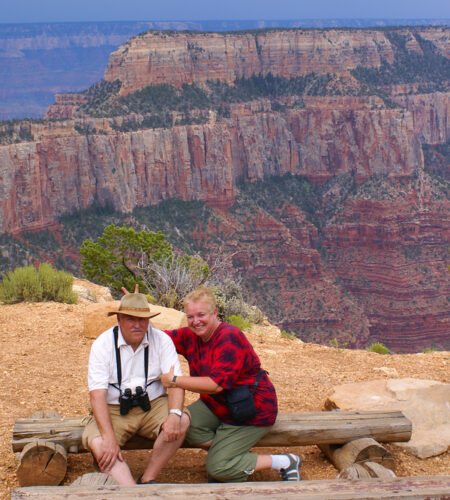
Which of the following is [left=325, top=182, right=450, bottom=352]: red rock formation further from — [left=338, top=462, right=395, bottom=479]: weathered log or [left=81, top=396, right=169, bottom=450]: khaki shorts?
[left=81, top=396, right=169, bottom=450]: khaki shorts

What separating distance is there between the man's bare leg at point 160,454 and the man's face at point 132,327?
0.83 m

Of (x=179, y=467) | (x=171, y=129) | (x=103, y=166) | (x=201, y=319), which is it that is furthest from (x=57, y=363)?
(x=171, y=129)

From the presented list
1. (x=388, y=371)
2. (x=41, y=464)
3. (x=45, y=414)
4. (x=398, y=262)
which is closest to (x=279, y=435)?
(x=41, y=464)

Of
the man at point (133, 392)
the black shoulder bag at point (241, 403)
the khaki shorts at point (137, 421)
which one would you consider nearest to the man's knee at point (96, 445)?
the man at point (133, 392)

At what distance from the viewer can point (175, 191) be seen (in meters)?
70.2

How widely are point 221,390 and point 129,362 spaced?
0.85 m

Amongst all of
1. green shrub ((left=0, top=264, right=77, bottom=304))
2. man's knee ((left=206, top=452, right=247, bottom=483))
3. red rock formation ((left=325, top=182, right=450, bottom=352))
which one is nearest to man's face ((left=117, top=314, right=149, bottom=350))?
man's knee ((left=206, top=452, right=247, bottom=483))

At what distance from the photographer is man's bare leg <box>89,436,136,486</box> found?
6.30m

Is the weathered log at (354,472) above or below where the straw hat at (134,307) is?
below

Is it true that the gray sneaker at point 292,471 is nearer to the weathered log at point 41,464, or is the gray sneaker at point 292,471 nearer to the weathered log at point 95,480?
the weathered log at point 95,480

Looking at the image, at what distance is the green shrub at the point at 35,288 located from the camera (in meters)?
14.0

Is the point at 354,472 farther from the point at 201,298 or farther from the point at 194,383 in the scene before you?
the point at 201,298

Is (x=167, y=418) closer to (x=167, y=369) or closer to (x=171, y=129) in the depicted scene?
(x=167, y=369)

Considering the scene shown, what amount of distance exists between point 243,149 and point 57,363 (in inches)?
2737
